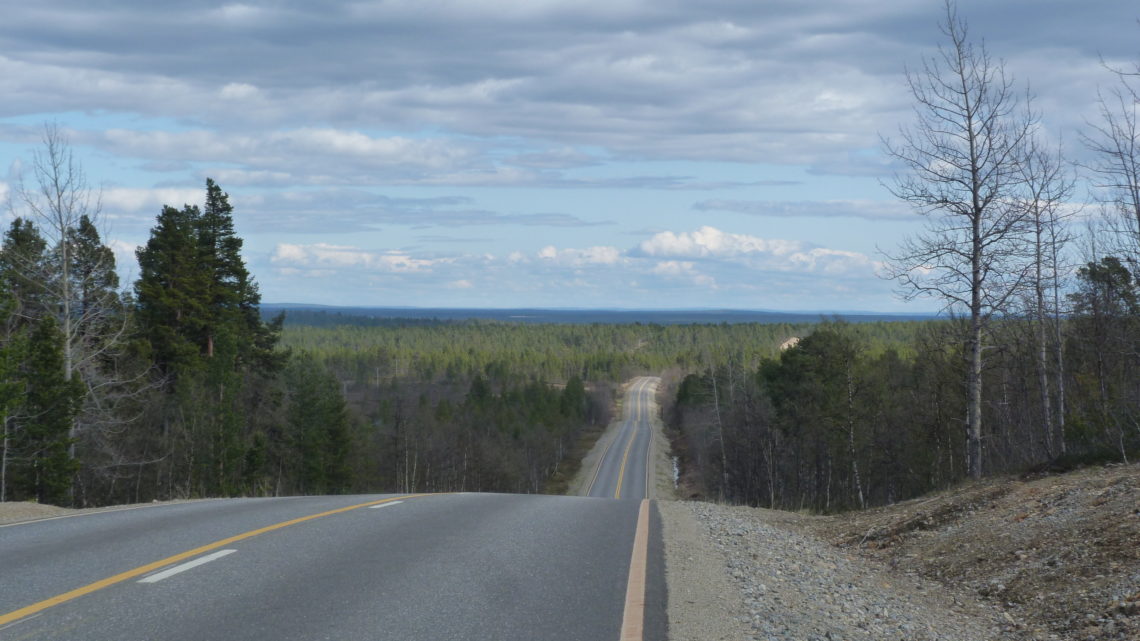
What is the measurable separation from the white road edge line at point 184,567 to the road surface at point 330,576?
2cm

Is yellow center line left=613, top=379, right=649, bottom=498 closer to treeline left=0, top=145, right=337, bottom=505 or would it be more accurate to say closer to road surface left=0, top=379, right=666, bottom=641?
treeline left=0, top=145, right=337, bottom=505

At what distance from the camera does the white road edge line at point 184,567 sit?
8.06 meters

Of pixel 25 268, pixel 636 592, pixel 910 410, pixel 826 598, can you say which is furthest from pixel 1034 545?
pixel 910 410

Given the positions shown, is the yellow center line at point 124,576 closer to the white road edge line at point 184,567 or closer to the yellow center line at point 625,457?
the white road edge line at point 184,567

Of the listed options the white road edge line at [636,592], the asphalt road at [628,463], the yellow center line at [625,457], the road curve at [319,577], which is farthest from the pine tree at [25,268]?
the yellow center line at [625,457]

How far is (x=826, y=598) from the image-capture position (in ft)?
31.3

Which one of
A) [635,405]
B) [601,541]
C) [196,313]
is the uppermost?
[196,313]

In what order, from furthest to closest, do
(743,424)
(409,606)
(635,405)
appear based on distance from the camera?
1. (635,405)
2. (743,424)
3. (409,606)

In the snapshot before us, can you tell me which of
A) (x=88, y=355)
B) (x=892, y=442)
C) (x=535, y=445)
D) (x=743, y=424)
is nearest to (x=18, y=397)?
(x=88, y=355)

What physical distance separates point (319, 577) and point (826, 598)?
5.06 metres

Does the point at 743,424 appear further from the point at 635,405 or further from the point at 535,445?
the point at 635,405

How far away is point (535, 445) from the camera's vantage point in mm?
101375

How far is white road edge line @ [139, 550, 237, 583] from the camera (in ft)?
26.4

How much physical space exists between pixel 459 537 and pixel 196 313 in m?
39.7
